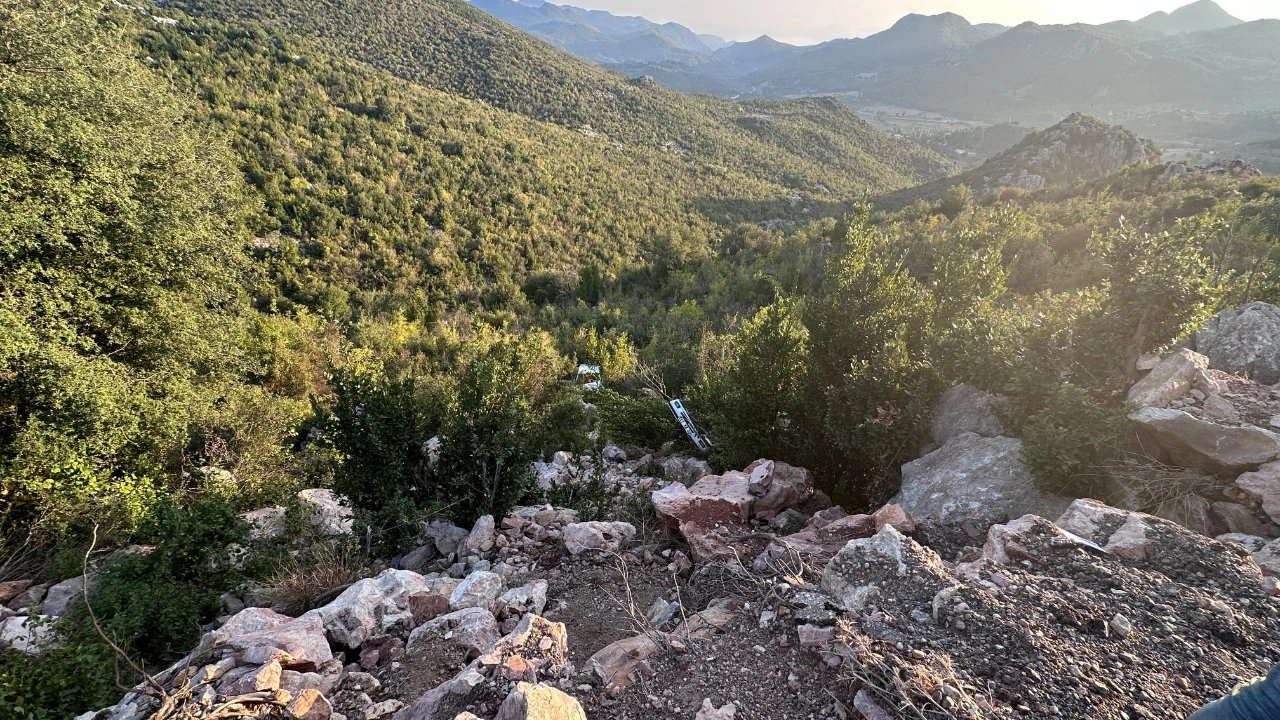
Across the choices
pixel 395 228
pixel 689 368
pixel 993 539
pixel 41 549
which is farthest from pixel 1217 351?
pixel 395 228

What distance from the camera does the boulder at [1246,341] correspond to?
5.16 metres

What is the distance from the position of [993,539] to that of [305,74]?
43617 mm

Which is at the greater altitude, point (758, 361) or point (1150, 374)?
point (1150, 374)

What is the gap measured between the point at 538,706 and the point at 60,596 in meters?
5.73

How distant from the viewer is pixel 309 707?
9.61ft

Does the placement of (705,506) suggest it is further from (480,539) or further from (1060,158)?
(1060,158)

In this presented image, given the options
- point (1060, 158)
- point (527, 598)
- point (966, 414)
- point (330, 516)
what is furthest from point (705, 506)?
point (1060, 158)

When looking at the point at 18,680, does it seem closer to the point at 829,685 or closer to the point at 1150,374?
the point at 829,685

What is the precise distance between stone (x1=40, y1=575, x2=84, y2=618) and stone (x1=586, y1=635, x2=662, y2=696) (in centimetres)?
501

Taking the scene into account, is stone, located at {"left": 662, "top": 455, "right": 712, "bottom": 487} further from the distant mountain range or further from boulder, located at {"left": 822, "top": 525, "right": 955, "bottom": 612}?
the distant mountain range

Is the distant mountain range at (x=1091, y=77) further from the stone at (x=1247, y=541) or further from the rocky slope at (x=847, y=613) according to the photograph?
the stone at (x=1247, y=541)

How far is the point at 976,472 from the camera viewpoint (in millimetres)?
5094

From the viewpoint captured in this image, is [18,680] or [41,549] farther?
[41,549]

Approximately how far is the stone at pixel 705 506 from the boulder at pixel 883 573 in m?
1.60
